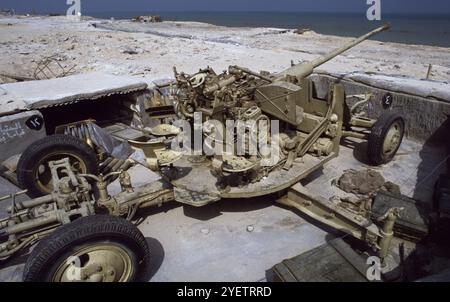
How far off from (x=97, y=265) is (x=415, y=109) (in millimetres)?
7230

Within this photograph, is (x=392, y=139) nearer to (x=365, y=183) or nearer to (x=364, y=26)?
(x=365, y=183)

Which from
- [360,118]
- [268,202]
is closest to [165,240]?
[268,202]

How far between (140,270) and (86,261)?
1.97 ft

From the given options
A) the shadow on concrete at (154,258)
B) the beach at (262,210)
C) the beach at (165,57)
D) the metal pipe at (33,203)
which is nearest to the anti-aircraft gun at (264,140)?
the beach at (262,210)

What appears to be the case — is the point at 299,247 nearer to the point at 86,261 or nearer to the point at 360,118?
the point at 86,261

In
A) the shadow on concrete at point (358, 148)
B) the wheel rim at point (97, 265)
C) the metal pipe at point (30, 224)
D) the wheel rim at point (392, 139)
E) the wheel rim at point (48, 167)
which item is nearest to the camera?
the wheel rim at point (97, 265)

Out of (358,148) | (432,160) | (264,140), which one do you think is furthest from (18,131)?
(432,160)

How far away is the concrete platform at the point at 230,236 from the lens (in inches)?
175

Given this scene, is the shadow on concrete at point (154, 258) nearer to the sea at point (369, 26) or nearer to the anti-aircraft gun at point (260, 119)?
the anti-aircraft gun at point (260, 119)

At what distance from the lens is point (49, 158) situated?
578 cm

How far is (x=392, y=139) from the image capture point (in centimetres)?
706

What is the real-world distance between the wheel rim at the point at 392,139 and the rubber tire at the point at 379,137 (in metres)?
0.12
